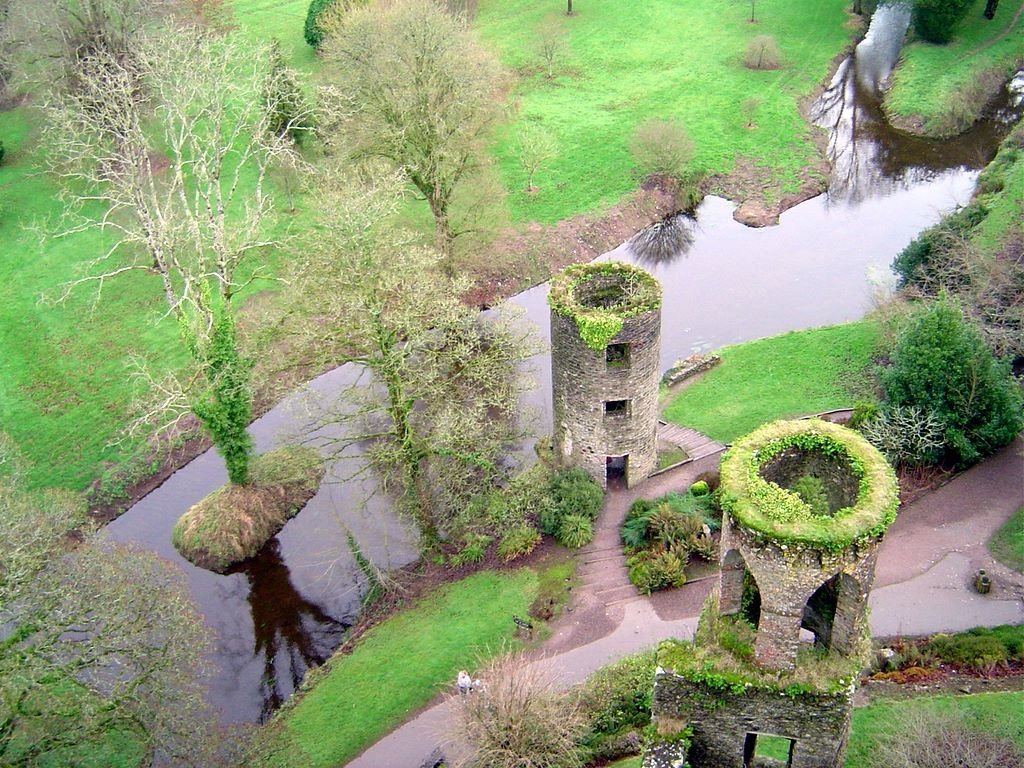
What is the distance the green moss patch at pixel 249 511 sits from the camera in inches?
1070

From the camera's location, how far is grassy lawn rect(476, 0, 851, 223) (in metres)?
45.0

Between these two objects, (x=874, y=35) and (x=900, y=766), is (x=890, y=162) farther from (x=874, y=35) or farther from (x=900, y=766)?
(x=900, y=766)

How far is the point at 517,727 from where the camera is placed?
18.1 meters

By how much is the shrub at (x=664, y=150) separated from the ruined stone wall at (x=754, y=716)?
33.7 metres

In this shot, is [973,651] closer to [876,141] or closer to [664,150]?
[664,150]

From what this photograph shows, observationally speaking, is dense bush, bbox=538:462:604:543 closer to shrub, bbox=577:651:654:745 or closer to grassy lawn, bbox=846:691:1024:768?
shrub, bbox=577:651:654:745

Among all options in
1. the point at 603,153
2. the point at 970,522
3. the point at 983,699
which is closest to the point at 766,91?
the point at 603,153

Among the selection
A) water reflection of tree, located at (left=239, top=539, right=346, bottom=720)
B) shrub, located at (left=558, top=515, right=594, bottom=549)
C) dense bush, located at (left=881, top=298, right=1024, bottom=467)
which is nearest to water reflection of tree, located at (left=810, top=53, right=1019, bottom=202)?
dense bush, located at (left=881, top=298, right=1024, bottom=467)

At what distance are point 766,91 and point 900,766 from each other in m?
42.2

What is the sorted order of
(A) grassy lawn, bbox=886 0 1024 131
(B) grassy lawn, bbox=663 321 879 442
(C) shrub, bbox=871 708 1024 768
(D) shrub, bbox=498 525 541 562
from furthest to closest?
(A) grassy lawn, bbox=886 0 1024 131, (B) grassy lawn, bbox=663 321 879 442, (D) shrub, bbox=498 525 541 562, (C) shrub, bbox=871 708 1024 768

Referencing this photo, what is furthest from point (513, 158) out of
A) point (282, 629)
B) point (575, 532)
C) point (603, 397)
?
point (282, 629)

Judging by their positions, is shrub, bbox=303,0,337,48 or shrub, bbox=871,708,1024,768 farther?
shrub, bbox=303,0,337,48

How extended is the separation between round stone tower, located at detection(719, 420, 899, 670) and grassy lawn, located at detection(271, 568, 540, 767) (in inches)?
345

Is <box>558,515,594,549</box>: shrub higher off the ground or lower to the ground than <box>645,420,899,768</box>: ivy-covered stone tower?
lower
